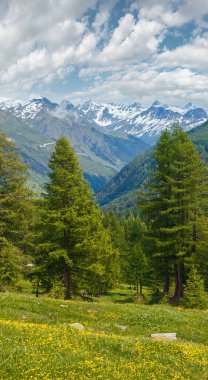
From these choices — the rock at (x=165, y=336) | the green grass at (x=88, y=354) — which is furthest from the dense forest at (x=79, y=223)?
the rock at (x=165, y=336)

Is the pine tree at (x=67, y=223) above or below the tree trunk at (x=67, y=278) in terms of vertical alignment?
above

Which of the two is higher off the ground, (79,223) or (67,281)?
(79,223)

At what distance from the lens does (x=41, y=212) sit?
31750mm

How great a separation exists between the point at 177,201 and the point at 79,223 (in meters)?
10.9

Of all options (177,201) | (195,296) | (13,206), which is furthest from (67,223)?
(195,296)

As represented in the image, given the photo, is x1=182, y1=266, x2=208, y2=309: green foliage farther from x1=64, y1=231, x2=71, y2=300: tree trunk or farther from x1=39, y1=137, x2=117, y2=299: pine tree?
x1=64, y1=231, x2=71, y2=300: tree trunk

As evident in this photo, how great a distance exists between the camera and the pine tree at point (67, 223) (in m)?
31.4

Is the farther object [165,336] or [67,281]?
[67,281]

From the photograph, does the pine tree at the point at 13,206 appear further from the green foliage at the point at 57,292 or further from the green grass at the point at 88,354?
the green grass at the point at 88,354

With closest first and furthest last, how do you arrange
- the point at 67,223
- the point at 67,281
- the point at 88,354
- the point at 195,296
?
the point at 88,354, the point at 67,223, the point at 67,281, the point at 195,296

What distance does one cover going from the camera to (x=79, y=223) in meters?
32.0

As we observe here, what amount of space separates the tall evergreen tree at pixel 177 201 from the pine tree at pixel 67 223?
7.99 m

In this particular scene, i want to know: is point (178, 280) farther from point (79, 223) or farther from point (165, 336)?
point (165, 336)

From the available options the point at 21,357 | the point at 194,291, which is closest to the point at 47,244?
the point at 194,291
